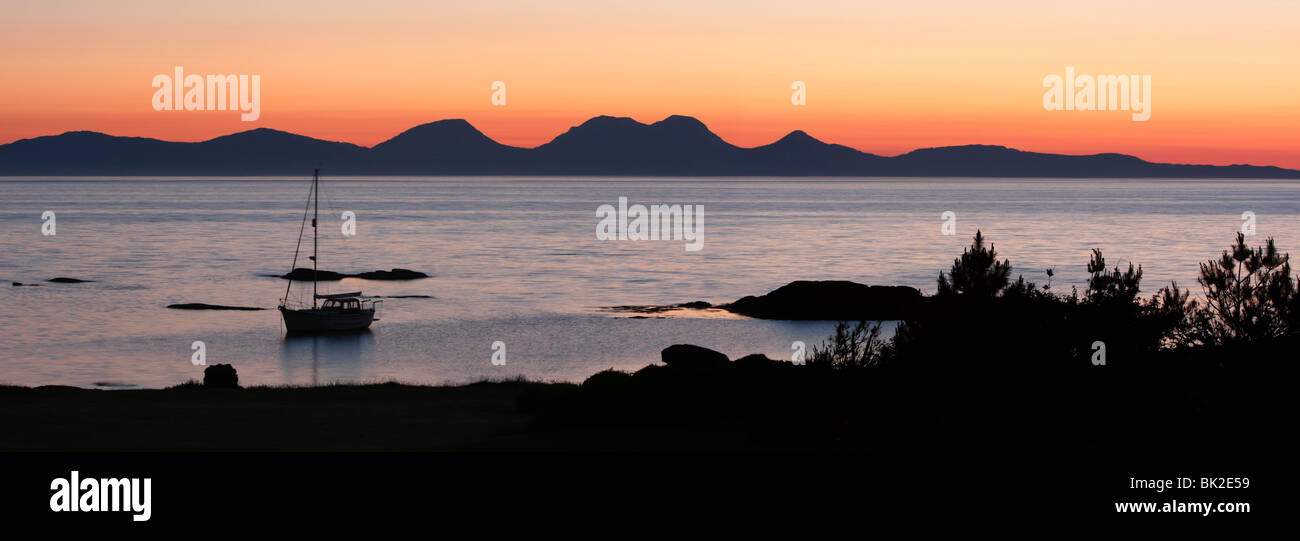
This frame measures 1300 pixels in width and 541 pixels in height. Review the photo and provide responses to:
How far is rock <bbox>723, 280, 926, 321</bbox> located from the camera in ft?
192

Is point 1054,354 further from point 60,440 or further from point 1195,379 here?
point 60,440

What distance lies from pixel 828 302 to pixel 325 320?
24.8m

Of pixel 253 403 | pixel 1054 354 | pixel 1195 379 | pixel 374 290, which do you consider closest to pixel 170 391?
pixel 253 403

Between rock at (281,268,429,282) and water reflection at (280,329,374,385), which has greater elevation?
rock at (281,268,429,282)

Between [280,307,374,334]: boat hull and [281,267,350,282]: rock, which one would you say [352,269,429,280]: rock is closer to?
[281,267,350,282]: rock

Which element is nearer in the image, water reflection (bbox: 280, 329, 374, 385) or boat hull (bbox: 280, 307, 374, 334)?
water reflection (bbox: 280, 329, 374, 385)

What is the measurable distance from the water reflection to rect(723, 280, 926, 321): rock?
19725 millimetres

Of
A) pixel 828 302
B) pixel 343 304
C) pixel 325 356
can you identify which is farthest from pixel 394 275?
pixel 828 302

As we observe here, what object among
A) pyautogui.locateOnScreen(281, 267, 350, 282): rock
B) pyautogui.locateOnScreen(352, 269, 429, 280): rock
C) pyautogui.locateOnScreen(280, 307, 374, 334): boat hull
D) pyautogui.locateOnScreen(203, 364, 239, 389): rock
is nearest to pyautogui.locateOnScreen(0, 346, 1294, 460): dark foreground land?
pyautogui.locateOnScreen(203, 364, 239, 389): rock

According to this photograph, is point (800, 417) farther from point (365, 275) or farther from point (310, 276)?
point (365, 275)

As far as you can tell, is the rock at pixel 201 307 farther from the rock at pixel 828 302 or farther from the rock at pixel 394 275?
the rock at pixel 828 302

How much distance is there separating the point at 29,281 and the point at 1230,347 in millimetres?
77847

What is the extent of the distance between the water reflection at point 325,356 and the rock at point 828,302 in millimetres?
19725
